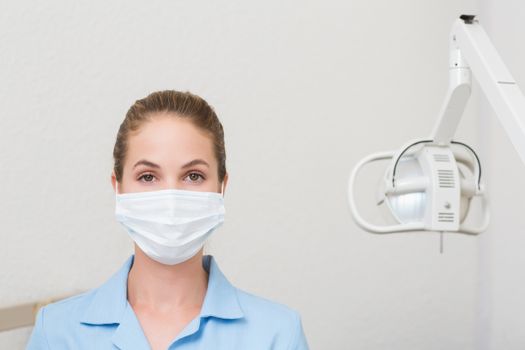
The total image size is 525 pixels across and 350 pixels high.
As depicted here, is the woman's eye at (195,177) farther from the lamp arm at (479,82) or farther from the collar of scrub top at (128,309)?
the lamp arm at (479,82)

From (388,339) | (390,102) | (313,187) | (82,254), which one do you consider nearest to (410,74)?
(390,102)

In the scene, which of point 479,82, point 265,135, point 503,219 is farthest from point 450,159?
point 503,219

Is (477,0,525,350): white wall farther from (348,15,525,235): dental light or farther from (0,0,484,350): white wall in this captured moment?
(348,15,525,235): dental light

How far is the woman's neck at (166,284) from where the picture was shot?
4.57ft

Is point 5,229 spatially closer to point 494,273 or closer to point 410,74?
point 410,74

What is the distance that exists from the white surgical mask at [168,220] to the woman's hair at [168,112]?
0.32 ft

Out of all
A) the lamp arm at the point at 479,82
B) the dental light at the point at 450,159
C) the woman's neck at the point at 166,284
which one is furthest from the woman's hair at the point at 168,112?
the lamp arm at the point at 479,82

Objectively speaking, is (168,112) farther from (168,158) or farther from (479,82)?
(479,82)

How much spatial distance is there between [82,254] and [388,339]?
1.30m

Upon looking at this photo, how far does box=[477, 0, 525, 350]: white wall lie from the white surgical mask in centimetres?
166

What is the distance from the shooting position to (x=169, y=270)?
1.38 m

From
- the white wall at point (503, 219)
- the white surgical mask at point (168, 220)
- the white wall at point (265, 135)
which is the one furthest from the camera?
the white wall at point (503, 219)

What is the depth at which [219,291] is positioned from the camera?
1408 millimetres

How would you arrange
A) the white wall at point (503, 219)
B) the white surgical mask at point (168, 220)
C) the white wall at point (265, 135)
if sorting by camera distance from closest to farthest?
the white surgical mask at point (168, 220) < the white wall at point (265, 135) < the white wall at point (503, 219)
